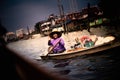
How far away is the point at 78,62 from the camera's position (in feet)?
16.1

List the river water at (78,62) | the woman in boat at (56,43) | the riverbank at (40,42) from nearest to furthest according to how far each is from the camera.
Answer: the river water at (78,62)
the riverbank at (40,42)
the woman in boat at (56,43)

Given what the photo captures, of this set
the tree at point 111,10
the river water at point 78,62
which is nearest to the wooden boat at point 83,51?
the river water at point 78,62

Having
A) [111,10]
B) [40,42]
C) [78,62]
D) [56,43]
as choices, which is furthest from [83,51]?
[111,10]

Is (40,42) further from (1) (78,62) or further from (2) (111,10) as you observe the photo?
(2) (111,10)

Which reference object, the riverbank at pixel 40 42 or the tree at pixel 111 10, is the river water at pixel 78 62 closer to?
the riverbank at pixel 40 42

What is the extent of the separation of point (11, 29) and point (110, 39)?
2.37 meters

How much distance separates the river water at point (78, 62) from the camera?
378 cm

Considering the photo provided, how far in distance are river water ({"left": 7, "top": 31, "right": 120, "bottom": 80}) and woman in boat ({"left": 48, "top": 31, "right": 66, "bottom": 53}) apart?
16 cm

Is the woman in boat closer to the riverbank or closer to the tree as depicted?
the riverbank

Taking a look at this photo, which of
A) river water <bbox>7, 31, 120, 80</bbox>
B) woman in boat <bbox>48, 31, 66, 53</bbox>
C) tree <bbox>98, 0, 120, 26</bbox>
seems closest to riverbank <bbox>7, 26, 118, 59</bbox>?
river water <bbox>7, 31, 120, 80</bbox>

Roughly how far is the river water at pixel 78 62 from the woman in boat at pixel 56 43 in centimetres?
16

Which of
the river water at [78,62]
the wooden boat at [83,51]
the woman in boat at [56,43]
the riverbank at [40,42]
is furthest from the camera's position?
the woman in boat at [56,43]

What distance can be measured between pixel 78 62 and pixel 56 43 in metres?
0.74

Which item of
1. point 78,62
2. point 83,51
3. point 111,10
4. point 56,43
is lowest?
point 78,62
